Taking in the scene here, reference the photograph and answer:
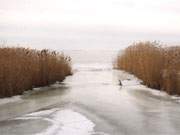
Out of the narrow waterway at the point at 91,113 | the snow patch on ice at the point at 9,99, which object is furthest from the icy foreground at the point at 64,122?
the snow patch on ice at the point at 9,99

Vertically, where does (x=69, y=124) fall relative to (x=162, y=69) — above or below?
below

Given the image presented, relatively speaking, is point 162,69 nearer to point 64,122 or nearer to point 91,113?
point 91,113

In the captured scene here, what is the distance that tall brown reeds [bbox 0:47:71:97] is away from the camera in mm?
16984

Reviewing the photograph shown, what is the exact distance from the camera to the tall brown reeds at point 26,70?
55.7 feet

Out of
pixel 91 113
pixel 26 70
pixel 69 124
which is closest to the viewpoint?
pixel 69 124

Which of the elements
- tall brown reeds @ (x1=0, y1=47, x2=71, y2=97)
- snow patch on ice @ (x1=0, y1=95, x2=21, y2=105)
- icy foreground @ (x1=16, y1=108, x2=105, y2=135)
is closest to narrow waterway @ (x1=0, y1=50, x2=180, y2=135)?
icy foreground @ (x1=16, y1=108, x2=105, y2=135)

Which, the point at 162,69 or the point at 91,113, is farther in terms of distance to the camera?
the point at 162,69

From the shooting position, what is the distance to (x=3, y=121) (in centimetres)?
1159

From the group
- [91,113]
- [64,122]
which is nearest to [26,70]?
[91,113]

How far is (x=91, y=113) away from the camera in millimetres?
12719

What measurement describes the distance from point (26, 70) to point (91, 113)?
7.36 meters

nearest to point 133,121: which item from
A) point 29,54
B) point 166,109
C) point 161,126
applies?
point 161,126

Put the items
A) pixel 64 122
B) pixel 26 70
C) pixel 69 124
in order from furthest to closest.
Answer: pixel 26 70
pixel 64 122
pixel 69 124

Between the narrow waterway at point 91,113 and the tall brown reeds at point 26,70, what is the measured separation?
0.63 metres
